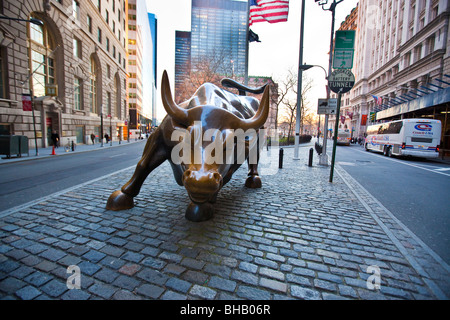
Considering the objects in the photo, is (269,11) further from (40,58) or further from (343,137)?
(343,137)

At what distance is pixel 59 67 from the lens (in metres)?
Answer: 21.7

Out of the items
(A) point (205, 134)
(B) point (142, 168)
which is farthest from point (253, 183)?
(A) point (205, 134)

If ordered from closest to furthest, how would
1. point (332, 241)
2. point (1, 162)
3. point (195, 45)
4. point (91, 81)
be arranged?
point (332, 241) < point (1, 162) < point (91, 81) < point (195, 45)

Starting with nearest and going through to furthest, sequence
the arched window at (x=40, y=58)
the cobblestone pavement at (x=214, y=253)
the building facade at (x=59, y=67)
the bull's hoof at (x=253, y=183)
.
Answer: the cobblestone pavement at (x=214, y=253)
the bull's hoof at (x=253, y=183)
the building facade at (x=59, y=67)
the arched window at (x=40, y=58)

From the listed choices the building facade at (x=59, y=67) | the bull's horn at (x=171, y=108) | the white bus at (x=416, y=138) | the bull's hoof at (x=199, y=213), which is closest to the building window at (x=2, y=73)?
the building facade at (x=59, y=67)

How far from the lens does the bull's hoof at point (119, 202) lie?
13.4ft

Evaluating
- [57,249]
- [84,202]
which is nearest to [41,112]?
[84,202]

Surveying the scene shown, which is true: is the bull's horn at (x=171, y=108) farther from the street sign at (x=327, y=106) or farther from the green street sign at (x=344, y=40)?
the street sign at (x=327, y=106)

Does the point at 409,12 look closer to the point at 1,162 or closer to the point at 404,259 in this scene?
the point at 404,259

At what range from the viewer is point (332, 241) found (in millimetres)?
3164

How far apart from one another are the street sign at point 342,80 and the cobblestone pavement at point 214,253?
15.1ft

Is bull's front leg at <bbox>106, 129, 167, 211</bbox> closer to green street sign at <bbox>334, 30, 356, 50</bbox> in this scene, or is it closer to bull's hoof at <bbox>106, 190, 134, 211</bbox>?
bull's hoof at <bbox>106, 190, 134, 211</bbox>

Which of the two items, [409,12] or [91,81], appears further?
[409,12]
